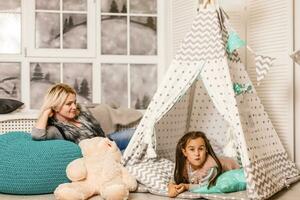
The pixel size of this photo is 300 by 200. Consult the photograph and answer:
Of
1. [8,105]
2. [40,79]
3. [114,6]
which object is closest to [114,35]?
[114,6]

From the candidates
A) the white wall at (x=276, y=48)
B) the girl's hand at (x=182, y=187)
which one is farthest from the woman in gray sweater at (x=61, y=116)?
the white wall at (x=276, y=48)

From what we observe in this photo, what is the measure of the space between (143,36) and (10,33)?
125 cm

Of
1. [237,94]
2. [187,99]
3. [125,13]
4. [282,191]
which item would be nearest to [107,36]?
[125,13]

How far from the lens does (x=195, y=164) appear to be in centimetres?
280

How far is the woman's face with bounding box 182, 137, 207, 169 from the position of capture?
2.78 meters

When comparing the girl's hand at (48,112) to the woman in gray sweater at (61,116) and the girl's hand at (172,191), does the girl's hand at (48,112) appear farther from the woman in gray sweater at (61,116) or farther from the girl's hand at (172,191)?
the girl's hand at (172,191)

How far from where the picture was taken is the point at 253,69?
3.70m

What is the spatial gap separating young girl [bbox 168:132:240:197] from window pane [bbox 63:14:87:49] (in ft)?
6.13

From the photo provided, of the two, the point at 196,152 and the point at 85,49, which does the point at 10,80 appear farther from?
the point at 196,152

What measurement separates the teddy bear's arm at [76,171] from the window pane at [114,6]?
6.75 feet

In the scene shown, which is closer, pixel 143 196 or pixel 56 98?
pixel 143 196

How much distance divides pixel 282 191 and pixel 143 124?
3.27 feet

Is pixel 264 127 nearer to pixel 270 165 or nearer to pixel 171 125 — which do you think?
pixel 270 165

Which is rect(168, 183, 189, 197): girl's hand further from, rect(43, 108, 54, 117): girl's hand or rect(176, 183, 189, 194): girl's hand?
rect(43, 108, 54, 117): girl's hand
